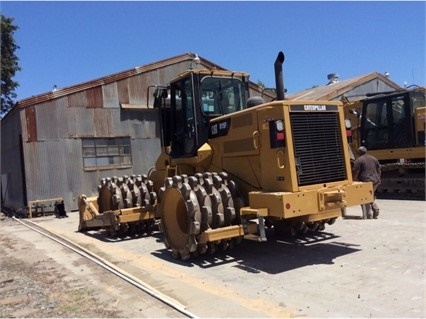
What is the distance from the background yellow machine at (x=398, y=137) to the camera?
13664 mm

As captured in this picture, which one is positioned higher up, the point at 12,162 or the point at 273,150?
the point at 12,162

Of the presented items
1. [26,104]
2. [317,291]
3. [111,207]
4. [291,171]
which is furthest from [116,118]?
[317,291]

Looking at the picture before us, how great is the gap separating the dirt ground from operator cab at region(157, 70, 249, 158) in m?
2.17

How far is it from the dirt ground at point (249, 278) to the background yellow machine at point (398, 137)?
475 cm

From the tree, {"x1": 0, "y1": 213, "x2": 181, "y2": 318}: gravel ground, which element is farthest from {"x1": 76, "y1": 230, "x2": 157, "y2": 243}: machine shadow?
the tree

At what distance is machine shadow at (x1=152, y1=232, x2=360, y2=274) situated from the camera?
691cm

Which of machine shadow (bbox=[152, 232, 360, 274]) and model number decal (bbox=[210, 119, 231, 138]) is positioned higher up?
model number decal (bbox=[210, 119, 231, 138])

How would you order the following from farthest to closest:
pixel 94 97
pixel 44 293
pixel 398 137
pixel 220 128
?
pixel 94 97
pixel 398 137
pixel 220 128
pixel 44 293

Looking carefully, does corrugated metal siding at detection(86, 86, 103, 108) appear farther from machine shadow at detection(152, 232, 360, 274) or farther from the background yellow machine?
machine shadow at detection(152, 232, 360, 274)

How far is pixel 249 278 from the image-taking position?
6.29m

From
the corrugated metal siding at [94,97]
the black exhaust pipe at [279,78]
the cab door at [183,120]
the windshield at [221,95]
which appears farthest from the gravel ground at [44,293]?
the corrugated metal siding at [94,97]

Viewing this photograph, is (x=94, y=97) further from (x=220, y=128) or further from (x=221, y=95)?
(x=220, y=128)

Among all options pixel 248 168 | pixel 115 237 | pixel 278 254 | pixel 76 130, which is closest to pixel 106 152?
pixel 76 130

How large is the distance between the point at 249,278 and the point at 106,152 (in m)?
14.4
